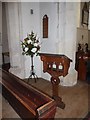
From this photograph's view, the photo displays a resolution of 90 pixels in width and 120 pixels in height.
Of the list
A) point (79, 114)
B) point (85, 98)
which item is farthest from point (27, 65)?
point (79, 114)

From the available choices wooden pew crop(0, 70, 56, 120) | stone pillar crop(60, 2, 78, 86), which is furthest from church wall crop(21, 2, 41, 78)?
wooden pew crop(0, 70, 56, 120)

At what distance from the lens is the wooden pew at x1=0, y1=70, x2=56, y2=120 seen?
1.08m

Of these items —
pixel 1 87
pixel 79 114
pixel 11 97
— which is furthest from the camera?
pixel 79 114

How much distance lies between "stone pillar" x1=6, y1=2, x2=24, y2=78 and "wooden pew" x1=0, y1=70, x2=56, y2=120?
8.85 ft

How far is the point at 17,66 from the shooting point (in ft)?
14.6

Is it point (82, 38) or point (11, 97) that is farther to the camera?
point (82, 38)

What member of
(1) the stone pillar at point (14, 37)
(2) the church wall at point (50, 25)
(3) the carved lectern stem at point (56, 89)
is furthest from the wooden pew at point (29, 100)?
(1) the stone pillar at point (14, 37)

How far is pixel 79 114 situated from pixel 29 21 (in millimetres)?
2660

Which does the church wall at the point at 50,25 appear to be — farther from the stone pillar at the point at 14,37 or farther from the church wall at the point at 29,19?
the stone pillar at the point at 14,37

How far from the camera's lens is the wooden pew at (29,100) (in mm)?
1083

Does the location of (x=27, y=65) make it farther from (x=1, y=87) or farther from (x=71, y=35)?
(x=1, y=87)

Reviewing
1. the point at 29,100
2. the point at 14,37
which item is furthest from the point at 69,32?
the point at 29,100

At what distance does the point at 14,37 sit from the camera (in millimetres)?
4250

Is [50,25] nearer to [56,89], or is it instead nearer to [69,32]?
[69,32]
